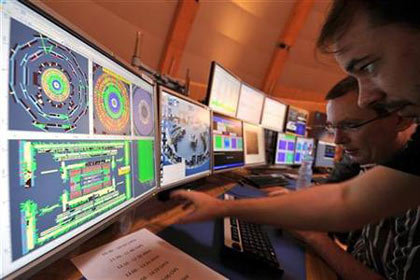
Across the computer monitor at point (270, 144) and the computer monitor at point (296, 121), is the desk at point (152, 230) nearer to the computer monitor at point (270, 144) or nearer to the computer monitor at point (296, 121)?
the computer monitor at point (270, 144)

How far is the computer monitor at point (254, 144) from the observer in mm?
1515

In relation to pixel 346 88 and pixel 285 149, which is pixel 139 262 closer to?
pixel 346 88

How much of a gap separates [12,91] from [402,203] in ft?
2.76

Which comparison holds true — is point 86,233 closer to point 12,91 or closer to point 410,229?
point 12,91

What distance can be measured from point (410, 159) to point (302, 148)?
1.91 metres

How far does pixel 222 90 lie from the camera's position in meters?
1.44

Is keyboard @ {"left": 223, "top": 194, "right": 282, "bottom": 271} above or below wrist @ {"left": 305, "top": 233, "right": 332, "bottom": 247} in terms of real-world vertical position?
above

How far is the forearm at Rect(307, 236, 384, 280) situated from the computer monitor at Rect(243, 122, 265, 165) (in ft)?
2.82

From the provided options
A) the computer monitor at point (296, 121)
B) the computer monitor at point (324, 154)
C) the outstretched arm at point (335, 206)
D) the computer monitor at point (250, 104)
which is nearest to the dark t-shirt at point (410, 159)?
the outstretched arm at point (335, 206)

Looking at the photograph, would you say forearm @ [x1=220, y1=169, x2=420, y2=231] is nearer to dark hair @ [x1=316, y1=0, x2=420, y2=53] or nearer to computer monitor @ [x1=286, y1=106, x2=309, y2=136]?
dark hair @ [x1=316, y1=0, x2=420, y2=53]

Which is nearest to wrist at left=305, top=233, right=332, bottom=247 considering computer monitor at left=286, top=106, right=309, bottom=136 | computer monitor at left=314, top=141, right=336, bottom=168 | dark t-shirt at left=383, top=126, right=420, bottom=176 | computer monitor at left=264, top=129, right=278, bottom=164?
dark t-shirt at left=383, top=126, right=420, bottom=176

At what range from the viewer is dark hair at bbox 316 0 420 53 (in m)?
0.34

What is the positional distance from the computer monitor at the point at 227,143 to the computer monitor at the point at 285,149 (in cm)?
70

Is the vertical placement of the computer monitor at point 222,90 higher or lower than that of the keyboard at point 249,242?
higher
